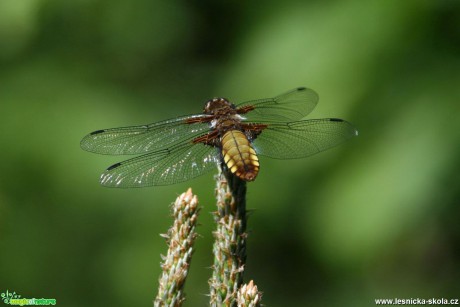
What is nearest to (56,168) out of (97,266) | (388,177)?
(97,266)

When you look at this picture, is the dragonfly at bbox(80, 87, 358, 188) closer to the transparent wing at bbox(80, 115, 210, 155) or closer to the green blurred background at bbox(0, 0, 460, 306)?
the transparent wing at bbox(80, 115, 210, 155)

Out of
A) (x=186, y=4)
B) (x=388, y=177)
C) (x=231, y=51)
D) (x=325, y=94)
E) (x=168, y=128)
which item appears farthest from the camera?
(x=186, y=4)

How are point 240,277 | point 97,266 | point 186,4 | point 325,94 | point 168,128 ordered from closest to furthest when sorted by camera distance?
point 240,277 < point 168,128 < point 325,94 < point 97,266 < point 186,4

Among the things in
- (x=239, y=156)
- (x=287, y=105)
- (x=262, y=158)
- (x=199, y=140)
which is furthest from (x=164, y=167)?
(x=262, y=158)

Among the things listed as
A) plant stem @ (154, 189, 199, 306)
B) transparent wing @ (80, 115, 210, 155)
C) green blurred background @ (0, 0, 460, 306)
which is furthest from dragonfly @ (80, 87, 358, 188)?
plant stem @ (154, 189, 199, 306)

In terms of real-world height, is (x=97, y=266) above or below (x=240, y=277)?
above

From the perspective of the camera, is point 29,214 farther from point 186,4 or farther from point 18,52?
point 186,4

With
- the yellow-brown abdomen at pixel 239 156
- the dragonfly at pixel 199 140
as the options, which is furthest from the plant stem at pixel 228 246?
the dragonfly at pixel 199 140
